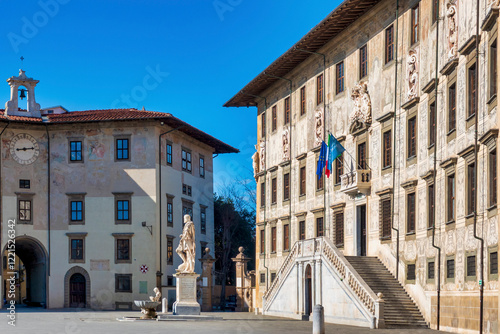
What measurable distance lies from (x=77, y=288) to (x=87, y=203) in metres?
5.67

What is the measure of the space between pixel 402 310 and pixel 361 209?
7.12 m

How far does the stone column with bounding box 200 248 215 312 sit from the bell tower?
1520 cm

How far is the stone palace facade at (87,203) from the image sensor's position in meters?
58.0

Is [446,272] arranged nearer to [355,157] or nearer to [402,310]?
[402,310]

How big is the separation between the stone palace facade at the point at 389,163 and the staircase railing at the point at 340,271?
58 millimetres

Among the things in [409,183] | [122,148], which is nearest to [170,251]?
[122,148]

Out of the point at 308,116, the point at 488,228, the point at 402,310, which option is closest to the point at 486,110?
the point at 488,228

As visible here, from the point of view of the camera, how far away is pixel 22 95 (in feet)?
198

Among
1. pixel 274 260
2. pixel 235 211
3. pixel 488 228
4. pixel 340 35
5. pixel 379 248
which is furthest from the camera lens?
pixel 235 211

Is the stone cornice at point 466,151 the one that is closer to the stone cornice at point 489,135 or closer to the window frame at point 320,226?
the stone cornice at point 489,135

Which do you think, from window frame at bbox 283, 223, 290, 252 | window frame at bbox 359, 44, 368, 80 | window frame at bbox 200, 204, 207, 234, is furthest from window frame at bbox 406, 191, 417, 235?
window frame at bbox 200, 204, 207, 234

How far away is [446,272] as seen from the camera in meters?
30.3

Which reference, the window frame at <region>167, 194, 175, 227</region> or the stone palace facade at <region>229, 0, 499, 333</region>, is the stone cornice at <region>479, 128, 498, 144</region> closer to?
the stone palace facade at <region>229, 0, 499, 333</region>

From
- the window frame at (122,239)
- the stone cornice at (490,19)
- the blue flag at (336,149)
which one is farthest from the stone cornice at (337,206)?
the window frame at (122,239)
